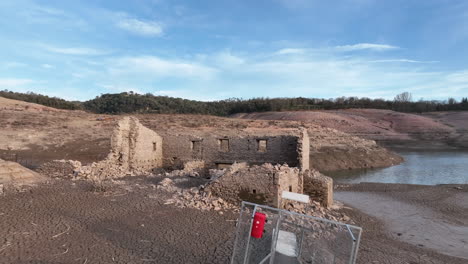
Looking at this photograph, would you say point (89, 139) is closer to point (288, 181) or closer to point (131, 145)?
point (131, 145)

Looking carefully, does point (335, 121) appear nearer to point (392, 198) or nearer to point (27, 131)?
point (392, 198)

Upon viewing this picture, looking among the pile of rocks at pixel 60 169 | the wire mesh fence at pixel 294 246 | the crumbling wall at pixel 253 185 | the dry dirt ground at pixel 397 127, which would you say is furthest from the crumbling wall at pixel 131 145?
the dry dirt ground at pixel 397 127

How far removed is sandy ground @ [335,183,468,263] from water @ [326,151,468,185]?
10.1 ft

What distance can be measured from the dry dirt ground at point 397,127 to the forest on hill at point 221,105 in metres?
11.7

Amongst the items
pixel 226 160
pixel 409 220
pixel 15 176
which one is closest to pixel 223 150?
pixel 226 160

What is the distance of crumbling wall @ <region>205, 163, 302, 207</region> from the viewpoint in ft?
37.0

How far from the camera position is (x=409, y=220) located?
1510 centimetres

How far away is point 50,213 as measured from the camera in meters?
9.98

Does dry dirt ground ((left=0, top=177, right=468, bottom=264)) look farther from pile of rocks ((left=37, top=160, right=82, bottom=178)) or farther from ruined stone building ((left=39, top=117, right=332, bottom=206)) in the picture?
pile of rocks ((left=37, top=160, right=82, bottom=178))

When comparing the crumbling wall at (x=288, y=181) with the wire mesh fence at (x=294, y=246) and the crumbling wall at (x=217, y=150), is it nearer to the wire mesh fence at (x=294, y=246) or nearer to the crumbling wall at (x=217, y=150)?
the wire mesh fence at (x=294, y=246)

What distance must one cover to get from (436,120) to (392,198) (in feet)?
191

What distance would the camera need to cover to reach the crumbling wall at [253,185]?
11.3 metres

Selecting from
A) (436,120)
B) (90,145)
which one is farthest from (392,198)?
(436,120)

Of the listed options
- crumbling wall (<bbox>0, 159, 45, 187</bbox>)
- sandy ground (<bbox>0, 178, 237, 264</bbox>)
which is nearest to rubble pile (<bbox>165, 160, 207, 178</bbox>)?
sandy ground (<bbox>0, 178, 237, 264</bbox>)
